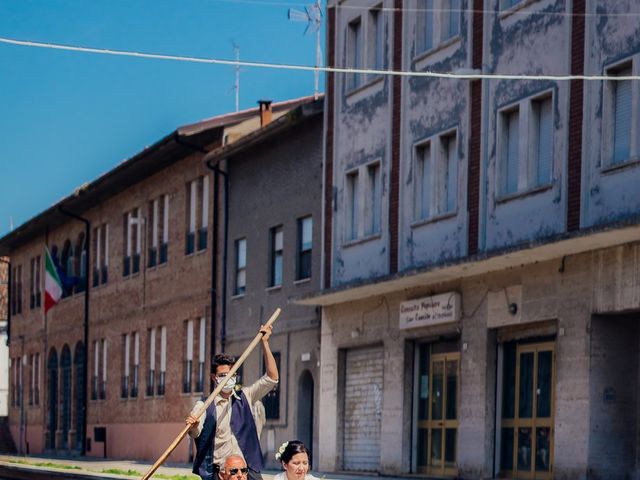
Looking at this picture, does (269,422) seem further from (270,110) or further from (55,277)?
(55,277)

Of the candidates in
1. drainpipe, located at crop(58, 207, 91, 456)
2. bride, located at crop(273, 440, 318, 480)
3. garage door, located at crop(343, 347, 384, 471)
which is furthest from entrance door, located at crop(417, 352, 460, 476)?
drainpipe, located at crop(58, 207, 91, 456)

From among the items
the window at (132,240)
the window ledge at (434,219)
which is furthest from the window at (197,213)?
the window ledge at (434,219)

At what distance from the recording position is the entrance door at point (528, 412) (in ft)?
87.9

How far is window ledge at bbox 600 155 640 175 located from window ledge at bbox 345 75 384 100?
9.65 m

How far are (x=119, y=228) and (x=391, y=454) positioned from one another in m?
23.9

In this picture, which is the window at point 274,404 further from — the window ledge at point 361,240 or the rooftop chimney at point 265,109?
the rooftop chimney at point 265,109

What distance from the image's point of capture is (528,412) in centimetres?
2750

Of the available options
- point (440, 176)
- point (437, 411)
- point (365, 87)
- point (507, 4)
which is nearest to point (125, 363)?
point (365, 87)

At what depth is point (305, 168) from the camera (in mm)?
37250

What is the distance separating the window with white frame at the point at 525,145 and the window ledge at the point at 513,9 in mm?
1518

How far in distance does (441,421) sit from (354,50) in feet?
27.8

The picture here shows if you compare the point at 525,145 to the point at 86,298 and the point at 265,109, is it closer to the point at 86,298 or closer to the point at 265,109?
the point at 265,109

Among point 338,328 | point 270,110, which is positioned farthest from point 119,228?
point 338,328

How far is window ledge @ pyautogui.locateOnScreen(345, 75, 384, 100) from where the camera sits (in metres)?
33.4
